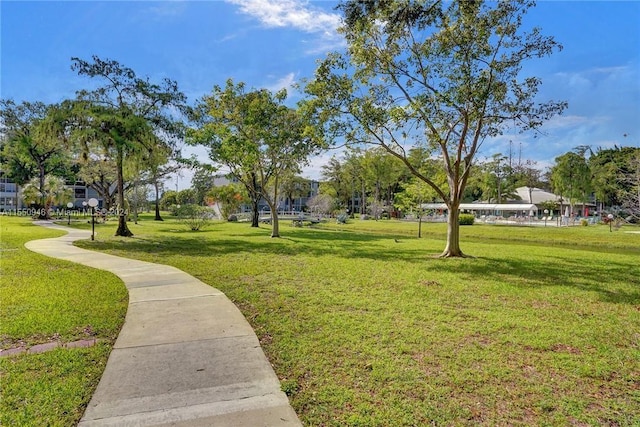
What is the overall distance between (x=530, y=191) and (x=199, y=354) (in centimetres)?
6058

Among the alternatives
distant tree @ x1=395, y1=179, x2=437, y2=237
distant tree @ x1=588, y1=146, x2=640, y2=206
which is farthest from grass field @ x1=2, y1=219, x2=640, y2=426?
distant tree @ x1=588, y1=146, x2=640, y2=206

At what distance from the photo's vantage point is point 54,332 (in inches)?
177

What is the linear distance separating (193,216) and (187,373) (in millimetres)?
21292

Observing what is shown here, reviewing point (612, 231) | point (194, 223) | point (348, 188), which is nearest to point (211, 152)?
point (194, 223)

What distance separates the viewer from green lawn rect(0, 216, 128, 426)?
9.63 feet

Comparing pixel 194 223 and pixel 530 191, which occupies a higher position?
pixel 530 191

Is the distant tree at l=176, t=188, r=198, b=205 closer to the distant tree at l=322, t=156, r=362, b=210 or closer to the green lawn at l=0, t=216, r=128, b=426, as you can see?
the distant tree at l=322, t=156, r=362, b=210

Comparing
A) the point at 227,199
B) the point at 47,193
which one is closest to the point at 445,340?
the point at 227,199

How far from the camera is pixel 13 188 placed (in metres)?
67.9

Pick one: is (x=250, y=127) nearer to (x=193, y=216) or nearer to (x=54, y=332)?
(x=193, y=216)

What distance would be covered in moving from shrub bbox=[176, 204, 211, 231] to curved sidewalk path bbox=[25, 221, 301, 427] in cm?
1797

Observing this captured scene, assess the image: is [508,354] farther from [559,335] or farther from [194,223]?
[194,223]

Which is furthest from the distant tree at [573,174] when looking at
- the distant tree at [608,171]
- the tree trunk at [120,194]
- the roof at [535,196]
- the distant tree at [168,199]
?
the distant tree at [168,199]

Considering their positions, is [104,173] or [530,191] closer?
[104,173]
